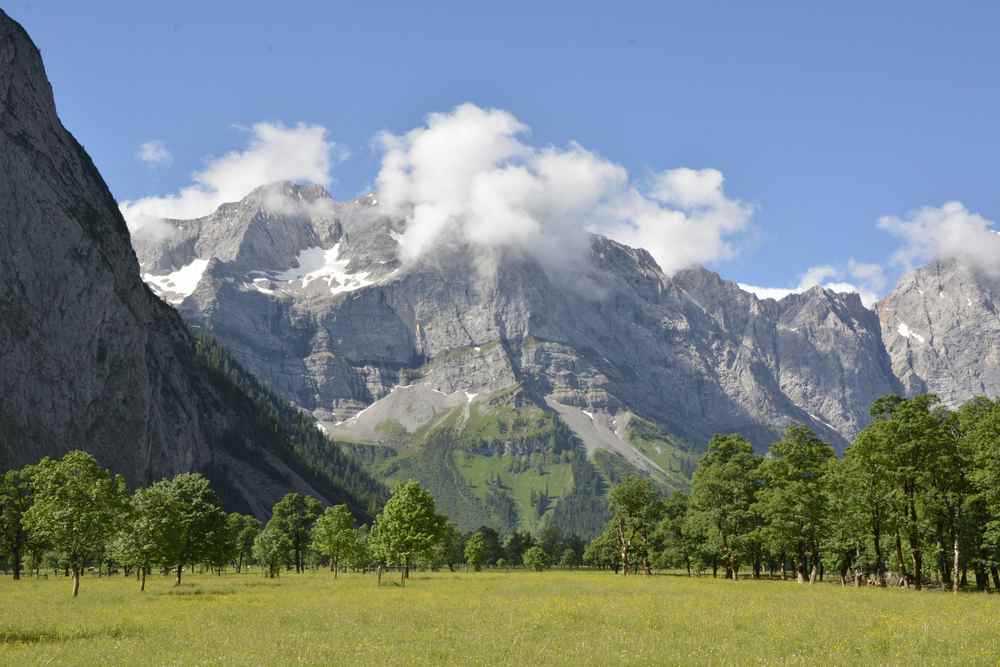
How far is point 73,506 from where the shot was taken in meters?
60.8

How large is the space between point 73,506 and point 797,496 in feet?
207

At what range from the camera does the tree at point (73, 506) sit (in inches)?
2379

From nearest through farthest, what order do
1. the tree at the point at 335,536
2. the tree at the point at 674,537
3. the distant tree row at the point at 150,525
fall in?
the distant tree row at the point at 150,525, the tree at the point at 335,536, the tree at the point at 674,537

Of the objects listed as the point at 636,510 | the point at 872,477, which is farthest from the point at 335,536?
the point at 872,477

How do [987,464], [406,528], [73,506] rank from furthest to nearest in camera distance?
[406,528] → [73,506] → [987,464]

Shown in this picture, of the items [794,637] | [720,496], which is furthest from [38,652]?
[720,496]

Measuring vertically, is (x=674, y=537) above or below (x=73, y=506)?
below

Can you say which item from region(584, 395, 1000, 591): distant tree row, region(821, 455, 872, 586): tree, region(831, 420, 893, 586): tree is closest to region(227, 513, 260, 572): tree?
region(584, 395, 1000, 591): distant tree row

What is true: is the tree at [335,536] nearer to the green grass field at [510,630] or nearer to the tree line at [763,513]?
the tree line at [763,513]

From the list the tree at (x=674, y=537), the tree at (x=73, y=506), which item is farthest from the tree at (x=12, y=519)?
the tree at (x=674, y=537)

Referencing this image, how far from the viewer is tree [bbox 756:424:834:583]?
260 feet

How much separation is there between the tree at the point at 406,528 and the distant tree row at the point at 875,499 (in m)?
31.5

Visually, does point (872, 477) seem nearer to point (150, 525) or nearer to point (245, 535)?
point (150, 525)

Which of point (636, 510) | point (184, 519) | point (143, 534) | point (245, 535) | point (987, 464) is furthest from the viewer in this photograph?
point (245, 535)
